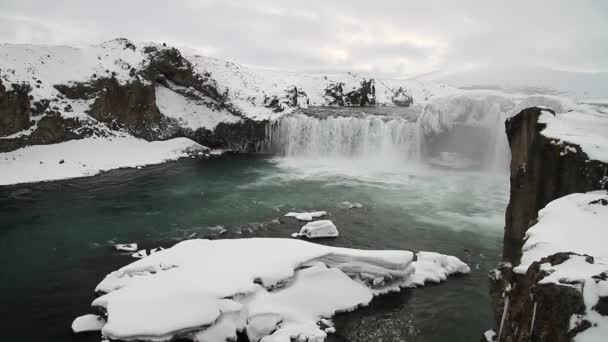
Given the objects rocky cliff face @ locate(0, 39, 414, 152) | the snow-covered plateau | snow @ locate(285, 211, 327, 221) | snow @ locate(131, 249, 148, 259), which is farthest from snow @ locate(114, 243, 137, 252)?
rocky cliff face @ locate(0, 39, 414, 152)

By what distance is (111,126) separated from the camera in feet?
92.5

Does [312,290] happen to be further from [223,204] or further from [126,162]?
[126,162]

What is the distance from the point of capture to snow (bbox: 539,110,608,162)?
692cm

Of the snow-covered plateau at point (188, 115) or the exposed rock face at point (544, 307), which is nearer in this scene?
the exposed rock face at point (544, 307)

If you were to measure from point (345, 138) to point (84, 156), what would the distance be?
18.2 metres

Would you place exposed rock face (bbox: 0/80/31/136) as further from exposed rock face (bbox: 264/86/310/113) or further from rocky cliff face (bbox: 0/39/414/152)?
exposed rock face (bbox: 264/86/310/113)

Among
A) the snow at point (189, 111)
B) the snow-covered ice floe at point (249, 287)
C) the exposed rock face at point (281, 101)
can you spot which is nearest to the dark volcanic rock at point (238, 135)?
the snow at point (189, 111)

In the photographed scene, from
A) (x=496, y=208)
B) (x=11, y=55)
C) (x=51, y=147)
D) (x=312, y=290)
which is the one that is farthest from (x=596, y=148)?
(x=11, y=55)

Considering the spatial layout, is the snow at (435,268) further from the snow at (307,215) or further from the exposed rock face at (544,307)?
the exposed rock face at (544,307)

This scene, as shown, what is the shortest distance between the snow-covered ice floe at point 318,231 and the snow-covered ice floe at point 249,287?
99.0 inches

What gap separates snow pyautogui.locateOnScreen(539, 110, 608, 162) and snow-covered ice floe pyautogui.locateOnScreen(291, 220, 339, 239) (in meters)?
7.30

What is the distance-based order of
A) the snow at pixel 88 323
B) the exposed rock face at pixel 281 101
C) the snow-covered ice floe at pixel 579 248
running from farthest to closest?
1. the exposed rock face at pixel 281 101
2. the snow at pixel 88 323
3. the snow-covered ice floe at pixel 579 248

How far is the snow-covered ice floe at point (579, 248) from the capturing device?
360 centimetres

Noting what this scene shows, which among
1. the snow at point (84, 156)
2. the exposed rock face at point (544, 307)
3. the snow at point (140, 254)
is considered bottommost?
the snow at point (140, 254)
